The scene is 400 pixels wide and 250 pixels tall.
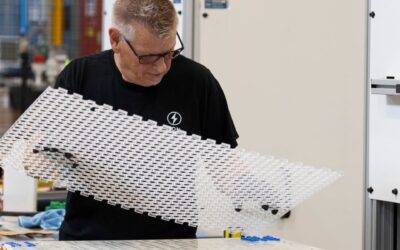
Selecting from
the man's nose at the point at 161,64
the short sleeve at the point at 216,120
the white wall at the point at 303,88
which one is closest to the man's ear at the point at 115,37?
the man's nose at the point at 161,64

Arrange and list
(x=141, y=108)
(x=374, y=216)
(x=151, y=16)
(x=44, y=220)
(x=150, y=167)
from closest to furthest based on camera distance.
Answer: (x=150, y=167) → (x=151, y=16) → (x=141, y=108) → (x=374, y=216) → (x=44, y=220)

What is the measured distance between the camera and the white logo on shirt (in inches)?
79.6

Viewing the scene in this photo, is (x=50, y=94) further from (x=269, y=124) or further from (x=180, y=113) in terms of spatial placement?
(x=269, y=124)

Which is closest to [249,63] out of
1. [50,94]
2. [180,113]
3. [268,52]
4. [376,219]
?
[268,52]

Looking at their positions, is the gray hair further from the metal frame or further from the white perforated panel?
the metal frame

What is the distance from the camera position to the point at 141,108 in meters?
2.01

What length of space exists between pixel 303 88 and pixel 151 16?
1288 mm

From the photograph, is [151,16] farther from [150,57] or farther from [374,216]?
[374,216]

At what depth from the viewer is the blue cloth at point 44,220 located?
2748 millimetres

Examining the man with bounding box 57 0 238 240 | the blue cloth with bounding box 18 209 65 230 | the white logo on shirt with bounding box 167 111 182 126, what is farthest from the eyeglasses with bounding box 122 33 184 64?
the blue cloth with bounding box 18 209 65 230

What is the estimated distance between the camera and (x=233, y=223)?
6.23 feet

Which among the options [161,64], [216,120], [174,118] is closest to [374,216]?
[216,120]

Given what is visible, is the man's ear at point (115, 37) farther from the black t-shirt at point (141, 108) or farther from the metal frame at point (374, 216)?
the metal frame at point (374, 216)

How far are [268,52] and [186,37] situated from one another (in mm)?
329
